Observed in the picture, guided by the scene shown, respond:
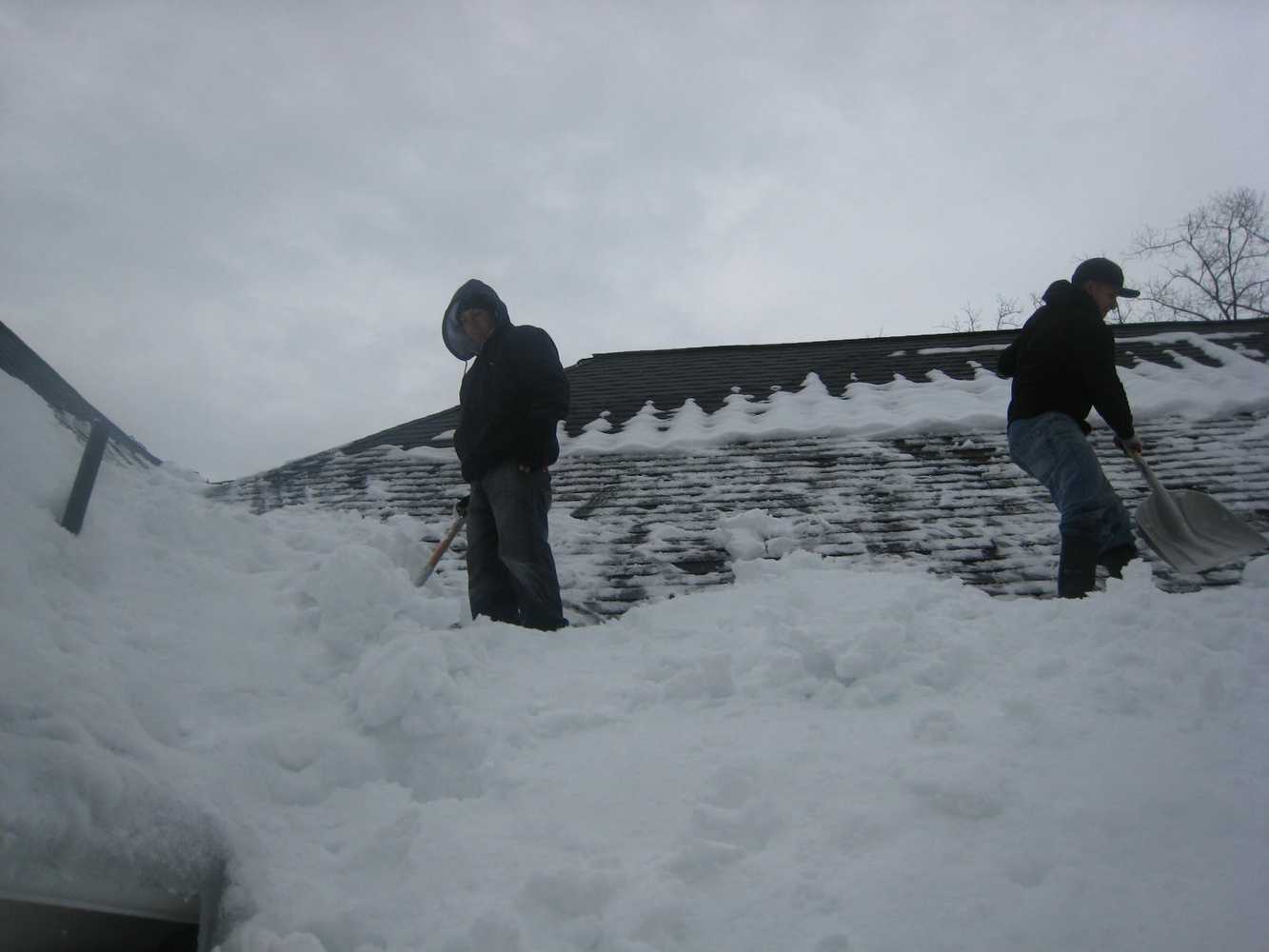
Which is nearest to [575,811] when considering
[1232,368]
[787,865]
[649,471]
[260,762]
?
[787,865]

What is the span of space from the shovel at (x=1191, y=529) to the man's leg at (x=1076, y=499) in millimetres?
339

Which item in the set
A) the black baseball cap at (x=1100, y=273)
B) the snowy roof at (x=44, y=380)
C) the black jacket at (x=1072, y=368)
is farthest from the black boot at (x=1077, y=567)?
the snowy roof at (x=44, y=380)

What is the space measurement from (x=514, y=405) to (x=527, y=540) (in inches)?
26.5

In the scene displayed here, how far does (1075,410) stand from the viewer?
3.52 m

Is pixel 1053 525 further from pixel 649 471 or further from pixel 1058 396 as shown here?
pixel 649 471

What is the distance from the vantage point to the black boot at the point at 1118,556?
314 cm

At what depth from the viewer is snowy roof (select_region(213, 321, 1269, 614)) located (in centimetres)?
377

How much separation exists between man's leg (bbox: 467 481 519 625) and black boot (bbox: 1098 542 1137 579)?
8.66ft

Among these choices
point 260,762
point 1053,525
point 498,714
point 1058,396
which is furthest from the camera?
point 1053,525

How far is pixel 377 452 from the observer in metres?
6.11

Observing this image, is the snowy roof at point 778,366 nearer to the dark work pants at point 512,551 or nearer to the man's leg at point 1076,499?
the dark work pants at point 512,551

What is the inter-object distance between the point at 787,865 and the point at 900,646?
0.99 meters

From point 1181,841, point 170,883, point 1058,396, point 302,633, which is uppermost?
point 1058,396

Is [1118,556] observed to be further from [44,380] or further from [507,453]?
[44,380]
